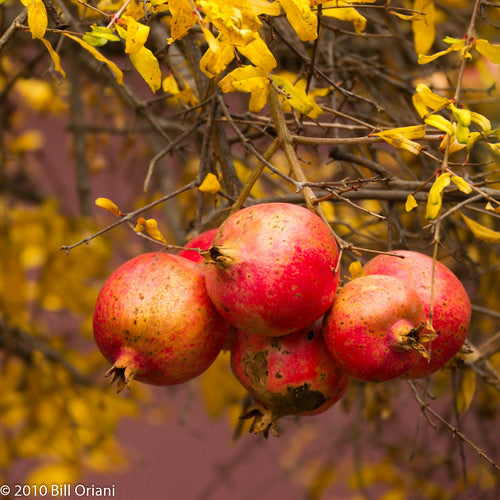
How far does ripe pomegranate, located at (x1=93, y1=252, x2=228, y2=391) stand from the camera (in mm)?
773

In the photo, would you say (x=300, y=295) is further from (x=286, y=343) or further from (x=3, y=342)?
(x=3, y=342)

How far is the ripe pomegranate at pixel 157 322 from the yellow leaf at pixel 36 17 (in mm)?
295

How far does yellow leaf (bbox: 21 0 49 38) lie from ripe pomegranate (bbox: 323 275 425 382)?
469 mm

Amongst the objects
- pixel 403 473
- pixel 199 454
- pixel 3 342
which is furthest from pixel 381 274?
pixel 199 454

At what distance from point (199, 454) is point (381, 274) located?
2546 millimetres

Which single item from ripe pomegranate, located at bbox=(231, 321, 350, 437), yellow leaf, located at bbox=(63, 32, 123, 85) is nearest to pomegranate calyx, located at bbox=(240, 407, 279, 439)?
ripe pomegranate, located at bbox=(231, 321, 350, 437)

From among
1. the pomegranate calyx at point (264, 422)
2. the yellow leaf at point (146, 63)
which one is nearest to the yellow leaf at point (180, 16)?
the yellow leaf at point (146, 63)

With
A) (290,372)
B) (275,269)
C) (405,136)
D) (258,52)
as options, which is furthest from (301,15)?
(290,372)

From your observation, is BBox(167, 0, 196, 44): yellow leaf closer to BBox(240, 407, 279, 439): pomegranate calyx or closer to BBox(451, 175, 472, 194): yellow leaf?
BBox(451, 175, 472, 194): yellow leaf

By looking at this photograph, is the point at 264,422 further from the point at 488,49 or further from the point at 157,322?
the point at 488,49

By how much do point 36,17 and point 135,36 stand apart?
0.41ft

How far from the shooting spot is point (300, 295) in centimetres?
70

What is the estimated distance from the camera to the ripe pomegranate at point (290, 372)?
2.52ft

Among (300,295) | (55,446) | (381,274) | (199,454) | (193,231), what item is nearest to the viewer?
(300,295)
